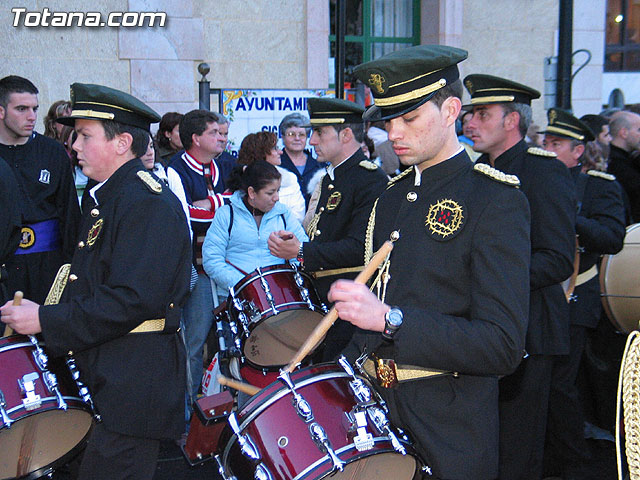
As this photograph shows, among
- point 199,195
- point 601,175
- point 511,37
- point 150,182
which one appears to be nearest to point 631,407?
point 150,182

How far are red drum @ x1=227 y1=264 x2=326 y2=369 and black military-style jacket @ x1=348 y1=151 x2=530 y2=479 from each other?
1760mm

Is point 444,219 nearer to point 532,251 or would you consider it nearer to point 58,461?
point 532,251

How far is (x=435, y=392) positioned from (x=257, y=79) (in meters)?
8.02

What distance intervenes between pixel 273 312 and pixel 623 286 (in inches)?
90.9

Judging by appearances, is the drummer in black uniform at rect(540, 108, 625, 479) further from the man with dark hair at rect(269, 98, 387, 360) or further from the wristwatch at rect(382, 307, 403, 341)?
the wristwatch at rect(382, 307, 403, 341)

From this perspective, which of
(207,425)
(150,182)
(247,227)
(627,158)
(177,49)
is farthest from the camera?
(177,49)

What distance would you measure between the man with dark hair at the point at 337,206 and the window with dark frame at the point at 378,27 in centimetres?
680

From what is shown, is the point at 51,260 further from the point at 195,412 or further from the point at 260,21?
the point at 260,21

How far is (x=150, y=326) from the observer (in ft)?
9.60

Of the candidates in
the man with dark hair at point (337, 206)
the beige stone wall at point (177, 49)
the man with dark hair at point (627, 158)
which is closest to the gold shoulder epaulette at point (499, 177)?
the man with dark hair at point (337, 206)

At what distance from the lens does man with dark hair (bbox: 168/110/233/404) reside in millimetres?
5410

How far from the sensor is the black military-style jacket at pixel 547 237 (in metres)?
3.47

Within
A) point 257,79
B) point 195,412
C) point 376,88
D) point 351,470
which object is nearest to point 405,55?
point 376,88

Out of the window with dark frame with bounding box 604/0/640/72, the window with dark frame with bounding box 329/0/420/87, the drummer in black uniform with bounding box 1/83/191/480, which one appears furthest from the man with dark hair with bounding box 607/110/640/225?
the window with dark frame with bounding box 604/0/640/72
